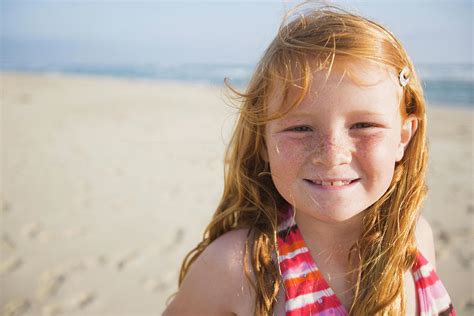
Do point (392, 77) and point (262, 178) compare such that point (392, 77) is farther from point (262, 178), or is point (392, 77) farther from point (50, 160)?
point (50, 160)

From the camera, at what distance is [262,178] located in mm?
1682

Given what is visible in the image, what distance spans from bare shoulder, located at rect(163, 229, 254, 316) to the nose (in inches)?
17.2

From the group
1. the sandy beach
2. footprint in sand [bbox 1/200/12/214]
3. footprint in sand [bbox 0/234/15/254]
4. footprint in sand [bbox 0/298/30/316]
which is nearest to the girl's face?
the sandy beach

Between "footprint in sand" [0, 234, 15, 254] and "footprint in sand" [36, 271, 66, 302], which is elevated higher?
"footprint in sand" [0, 234, 15, 254]

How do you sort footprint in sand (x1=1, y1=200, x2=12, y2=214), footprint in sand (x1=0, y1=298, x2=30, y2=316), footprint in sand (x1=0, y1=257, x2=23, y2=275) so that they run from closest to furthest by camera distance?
footprint in sand (x1=0, y1=298, x2=30, y2=316) → footprint in sand (x1=0, y1=257, x2=23, y2=275) → footprint in sand (x1=1, y1=200, x2=12, y2=214)

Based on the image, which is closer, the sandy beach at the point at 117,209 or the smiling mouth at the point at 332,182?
Result: the smiling mouth at the point at 332,182

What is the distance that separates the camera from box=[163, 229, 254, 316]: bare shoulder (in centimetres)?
146

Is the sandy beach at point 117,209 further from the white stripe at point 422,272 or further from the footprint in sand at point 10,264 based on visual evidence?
the white stripe at point 422,272

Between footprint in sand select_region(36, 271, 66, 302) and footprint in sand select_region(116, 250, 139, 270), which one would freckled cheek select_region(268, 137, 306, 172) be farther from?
footprint in sand select_region(116, 250, 139, 270)

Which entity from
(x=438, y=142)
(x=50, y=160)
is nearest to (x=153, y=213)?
(x=50, y=160)

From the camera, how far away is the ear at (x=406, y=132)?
1.49 metres

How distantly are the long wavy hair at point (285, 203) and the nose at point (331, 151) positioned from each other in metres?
0.15

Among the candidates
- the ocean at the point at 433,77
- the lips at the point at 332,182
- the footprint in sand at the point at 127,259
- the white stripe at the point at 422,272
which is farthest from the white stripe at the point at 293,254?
the ocean at the point at 433,77

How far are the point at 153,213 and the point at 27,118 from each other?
6235mm
